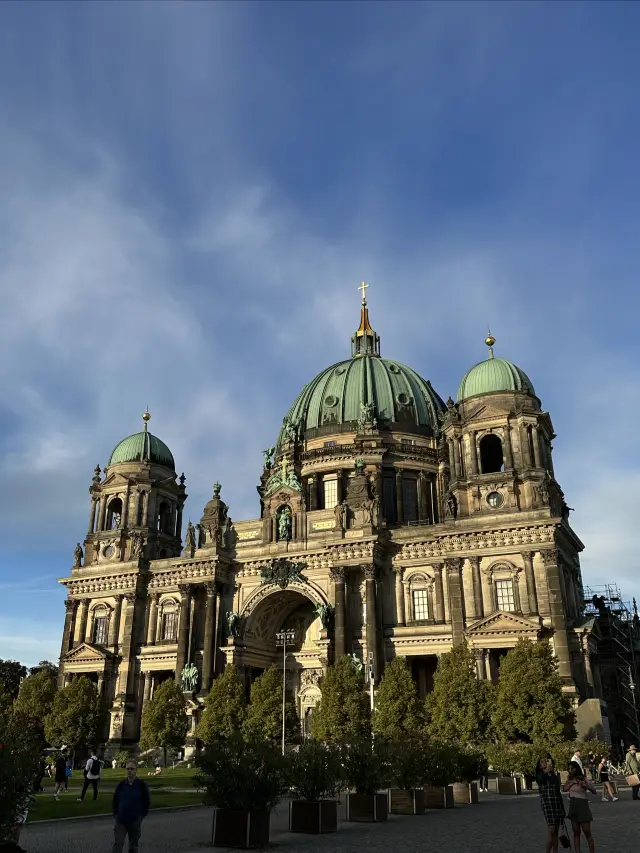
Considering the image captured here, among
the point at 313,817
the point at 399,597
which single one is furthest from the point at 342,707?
the point at 313,817

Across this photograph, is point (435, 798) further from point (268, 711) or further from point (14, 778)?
point (268, 711)

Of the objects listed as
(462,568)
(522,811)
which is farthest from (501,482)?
(522,811)

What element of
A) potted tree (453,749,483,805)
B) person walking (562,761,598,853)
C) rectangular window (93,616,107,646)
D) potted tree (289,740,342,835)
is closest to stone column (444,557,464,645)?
potted tree (453,749,483,805)

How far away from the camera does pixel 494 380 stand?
206ft

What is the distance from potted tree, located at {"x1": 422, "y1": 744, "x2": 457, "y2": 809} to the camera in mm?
26859

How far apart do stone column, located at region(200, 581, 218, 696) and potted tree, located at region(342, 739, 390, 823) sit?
3963 cm

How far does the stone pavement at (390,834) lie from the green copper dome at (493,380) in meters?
39.8

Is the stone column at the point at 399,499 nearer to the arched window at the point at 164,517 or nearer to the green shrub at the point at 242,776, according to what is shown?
the arched window at the point at 164,517

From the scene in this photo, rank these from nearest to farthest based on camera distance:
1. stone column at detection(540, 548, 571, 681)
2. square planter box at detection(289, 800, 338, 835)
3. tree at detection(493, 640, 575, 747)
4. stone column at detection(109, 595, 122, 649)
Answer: square planter box at detection(289, 800, 338, 835) < tree at detection(493, 640, 575, 747) < stone column at detection(540, 548, 571, 681) < stone column at detection(109, 595, 122, 649)

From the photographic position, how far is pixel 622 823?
72.5 feet

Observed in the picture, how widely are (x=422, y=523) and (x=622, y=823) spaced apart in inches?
1967

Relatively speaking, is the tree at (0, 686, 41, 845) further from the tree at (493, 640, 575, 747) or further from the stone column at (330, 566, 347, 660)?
the stone column at (330, 566, 347, 660)

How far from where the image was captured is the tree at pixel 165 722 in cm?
5634

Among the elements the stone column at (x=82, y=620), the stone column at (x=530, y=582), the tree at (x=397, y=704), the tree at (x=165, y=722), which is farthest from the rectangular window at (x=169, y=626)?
the stone column at (x=530, y=582)
